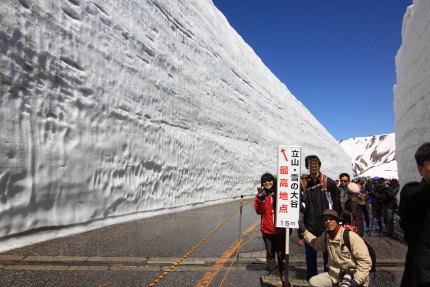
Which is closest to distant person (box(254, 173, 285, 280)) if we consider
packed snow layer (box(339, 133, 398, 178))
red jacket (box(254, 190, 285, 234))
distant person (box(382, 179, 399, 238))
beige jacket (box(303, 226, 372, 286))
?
red jacket (box(254, 190, 285, 234))

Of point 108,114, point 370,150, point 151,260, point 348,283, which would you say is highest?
point 370,150

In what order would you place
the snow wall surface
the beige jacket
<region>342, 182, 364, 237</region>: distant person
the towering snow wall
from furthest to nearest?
the towering snow wall → the snow wall surface → <region>342, 182, 364, 237</region>: distant person → the beige jacket

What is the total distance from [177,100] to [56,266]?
24.9 ft

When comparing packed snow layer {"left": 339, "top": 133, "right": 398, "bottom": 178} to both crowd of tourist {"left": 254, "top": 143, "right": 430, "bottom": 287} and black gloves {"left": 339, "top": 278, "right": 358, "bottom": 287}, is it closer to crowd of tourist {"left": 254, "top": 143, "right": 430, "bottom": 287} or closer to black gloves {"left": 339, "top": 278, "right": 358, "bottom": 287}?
crowd of tourist {"left": 254, "top": 143, "right": 430, "bottom": 287}

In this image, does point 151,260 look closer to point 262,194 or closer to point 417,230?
point 262,194

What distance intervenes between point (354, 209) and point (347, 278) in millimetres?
2489

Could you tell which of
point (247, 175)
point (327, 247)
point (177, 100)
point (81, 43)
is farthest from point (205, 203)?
point (327, 247)

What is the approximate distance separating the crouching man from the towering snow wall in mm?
8789

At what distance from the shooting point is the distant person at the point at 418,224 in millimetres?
1577

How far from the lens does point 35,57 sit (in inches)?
208

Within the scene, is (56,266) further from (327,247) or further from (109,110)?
(109,110)

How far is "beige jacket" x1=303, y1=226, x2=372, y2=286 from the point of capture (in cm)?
268

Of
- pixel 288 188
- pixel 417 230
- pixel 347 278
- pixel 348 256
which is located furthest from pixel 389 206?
pixel 417 230

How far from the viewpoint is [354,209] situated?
15.9 feet
